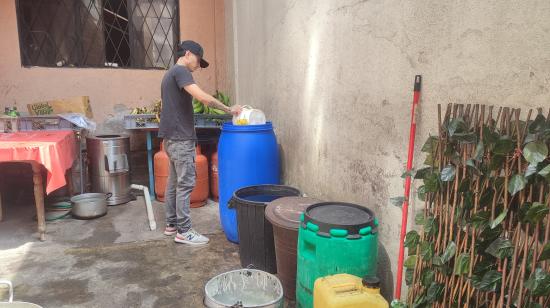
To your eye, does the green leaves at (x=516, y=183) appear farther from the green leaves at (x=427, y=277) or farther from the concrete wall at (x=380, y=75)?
the green leaves at (x=427, y=277)

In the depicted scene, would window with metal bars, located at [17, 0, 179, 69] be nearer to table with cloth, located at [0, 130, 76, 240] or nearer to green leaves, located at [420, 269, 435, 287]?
table with cloth, located at [0, 130, 76, 240]

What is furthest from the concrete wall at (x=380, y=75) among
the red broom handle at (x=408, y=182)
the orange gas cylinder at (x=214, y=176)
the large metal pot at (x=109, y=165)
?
the large metal pot at (x=109, y=165)

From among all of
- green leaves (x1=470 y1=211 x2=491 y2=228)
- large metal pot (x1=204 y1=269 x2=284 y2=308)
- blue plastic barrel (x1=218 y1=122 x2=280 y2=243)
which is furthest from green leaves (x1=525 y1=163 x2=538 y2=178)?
blue plastic barrel (x1=218 y1=122 x2=280 y2=243)


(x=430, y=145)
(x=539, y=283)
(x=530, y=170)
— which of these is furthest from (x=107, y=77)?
(x=539, y=283)

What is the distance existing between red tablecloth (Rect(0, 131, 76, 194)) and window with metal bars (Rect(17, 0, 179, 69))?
2.39 m

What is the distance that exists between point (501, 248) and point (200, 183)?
3833 millimetres

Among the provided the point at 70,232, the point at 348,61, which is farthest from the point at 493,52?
the point at 70,232

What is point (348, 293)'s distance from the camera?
68.7 inches

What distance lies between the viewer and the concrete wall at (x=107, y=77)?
18.1 feet

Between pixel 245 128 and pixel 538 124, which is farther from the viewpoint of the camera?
pixel 245 128

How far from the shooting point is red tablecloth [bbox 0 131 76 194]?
3291 mm

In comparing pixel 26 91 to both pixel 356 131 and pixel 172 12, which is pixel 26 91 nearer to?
pixel 172 12

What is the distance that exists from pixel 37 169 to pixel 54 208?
1183mm

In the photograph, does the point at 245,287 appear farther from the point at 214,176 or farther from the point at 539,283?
the point at 214,176
